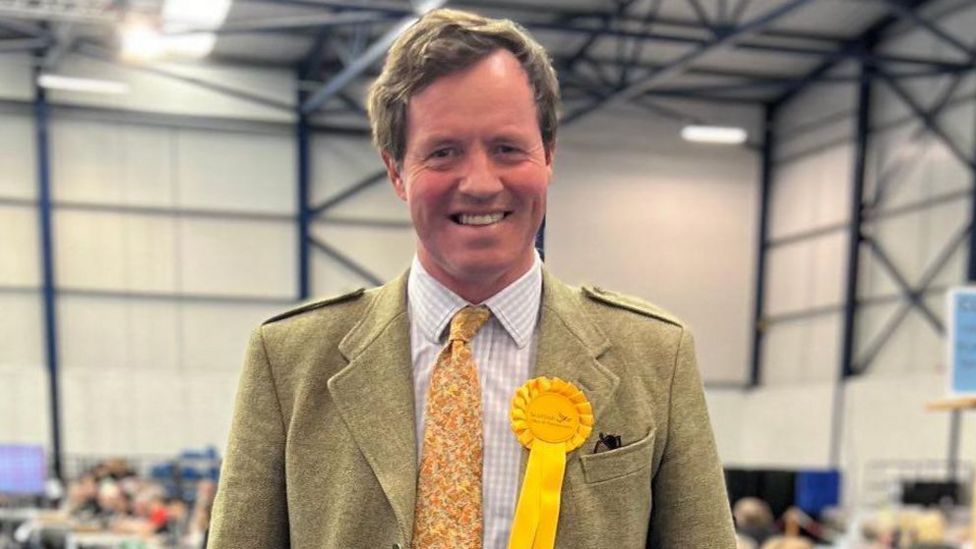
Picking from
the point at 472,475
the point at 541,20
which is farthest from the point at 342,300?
the point at 541,20

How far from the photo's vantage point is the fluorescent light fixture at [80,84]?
9641 millimetres

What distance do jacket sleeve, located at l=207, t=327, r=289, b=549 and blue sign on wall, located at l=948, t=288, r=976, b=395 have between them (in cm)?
175

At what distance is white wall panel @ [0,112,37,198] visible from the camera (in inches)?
400

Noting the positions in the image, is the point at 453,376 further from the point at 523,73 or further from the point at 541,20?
the point at 541,20

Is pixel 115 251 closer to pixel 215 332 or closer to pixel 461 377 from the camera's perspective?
pixel 215 332

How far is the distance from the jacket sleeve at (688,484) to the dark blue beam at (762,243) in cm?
1176

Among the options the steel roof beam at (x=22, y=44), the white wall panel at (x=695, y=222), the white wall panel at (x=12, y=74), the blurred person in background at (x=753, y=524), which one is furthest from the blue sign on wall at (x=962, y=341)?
the white wall panel at (x=12, y=74)

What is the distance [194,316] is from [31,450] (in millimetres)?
3004

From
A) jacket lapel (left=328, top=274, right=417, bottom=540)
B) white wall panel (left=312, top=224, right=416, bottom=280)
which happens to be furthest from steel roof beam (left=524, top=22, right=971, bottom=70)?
jacket lapel (left=328, top=274, right=417, bottom=540)

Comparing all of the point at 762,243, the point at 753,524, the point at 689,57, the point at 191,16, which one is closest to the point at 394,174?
the point at 753,524

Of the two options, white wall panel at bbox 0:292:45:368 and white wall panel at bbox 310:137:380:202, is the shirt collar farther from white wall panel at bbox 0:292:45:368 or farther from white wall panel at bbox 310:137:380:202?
white wall panel at bbox 0:292:45:368

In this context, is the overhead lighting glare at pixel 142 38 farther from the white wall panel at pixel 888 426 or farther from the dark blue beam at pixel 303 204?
the white wall panel at pixel 888 426

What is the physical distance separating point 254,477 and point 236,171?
33.8 feet

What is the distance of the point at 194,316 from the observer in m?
10.8
